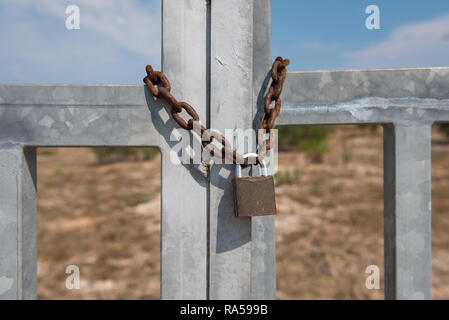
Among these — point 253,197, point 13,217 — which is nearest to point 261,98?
point 253,197

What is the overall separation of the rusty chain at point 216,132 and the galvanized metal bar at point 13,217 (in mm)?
342

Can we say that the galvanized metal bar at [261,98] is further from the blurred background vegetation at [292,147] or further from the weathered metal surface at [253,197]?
the blurred background vegetation at [292,147]

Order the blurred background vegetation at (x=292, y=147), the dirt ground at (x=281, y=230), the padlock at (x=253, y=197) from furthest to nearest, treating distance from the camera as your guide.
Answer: the blurred background vegetation at (x=292, y=147) < the dirt ground at (x=281, y=230) < the padlock at (x=253, y=197)

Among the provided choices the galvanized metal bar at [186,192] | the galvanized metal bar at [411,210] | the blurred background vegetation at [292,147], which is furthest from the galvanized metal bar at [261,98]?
the blurred background vegetation at [292,147]

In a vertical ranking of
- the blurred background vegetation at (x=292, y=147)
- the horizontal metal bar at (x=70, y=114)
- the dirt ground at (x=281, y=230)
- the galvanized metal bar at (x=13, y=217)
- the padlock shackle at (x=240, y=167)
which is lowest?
the dirt ground at (x=281, y=230)

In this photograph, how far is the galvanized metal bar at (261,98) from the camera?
74 cm

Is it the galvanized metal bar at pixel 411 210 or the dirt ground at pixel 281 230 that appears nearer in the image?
the galvanized metal bar at pixel 411 210

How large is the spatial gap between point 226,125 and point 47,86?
1.34ft

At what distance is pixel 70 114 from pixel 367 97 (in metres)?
0.66

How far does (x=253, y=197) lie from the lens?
68 centimetres

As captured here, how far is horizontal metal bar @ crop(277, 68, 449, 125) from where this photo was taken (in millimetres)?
719

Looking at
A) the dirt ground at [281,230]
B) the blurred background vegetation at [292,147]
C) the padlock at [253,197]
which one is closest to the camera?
the padlock at [253,197]

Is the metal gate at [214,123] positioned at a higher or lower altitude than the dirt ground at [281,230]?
higher

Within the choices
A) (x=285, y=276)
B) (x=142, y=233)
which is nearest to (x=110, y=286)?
(x=142, y=233)
